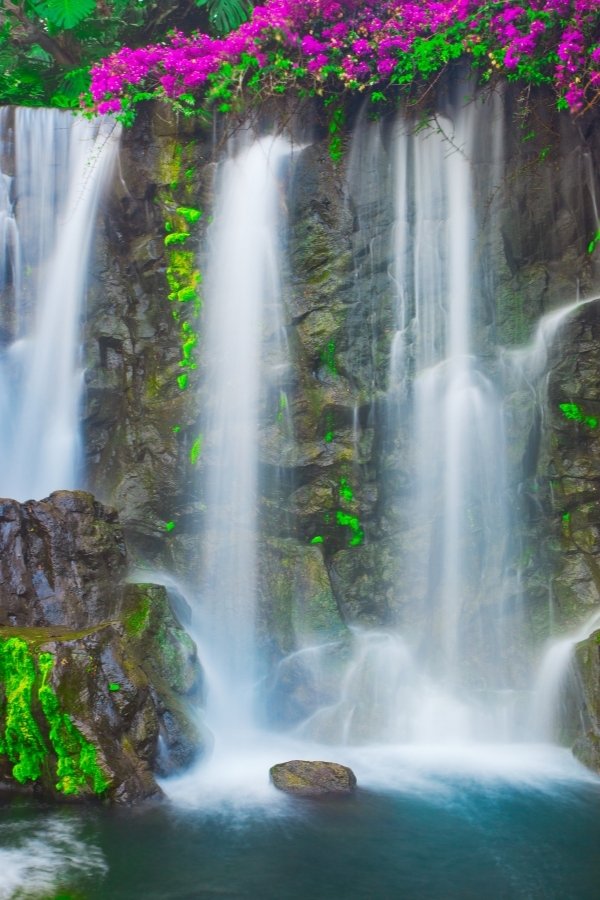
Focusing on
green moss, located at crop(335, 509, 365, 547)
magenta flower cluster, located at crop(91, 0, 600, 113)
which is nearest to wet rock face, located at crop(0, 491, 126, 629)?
green moss, located at crop(335, 509, 365, 547)

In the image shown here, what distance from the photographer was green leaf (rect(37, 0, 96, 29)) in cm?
1262

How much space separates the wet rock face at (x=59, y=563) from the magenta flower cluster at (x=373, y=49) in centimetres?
634

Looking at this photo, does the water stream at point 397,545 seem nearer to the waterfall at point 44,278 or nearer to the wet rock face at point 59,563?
the waterfall at point 44,278

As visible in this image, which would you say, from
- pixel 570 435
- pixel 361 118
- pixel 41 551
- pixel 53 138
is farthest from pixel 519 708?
pixel 53 138

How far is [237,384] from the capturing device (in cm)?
1129

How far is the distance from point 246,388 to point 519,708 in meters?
5.37

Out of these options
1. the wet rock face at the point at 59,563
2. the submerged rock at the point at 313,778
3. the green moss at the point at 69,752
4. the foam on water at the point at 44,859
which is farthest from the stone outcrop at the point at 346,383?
the foam on water at the point at 44,859

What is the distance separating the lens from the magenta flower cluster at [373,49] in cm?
1073

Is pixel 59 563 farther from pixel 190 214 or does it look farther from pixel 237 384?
pixel 190 214

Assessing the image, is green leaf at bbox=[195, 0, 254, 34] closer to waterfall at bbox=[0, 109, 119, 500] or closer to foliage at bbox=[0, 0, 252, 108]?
foliage at bbox=[0, 0, 252, 108]

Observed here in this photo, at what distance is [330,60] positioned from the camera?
11.6m

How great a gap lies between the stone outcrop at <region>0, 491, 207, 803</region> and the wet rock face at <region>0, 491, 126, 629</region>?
0.01 meters

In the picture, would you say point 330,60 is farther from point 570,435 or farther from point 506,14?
point 570,435

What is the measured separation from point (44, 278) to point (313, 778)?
8.19 metres
